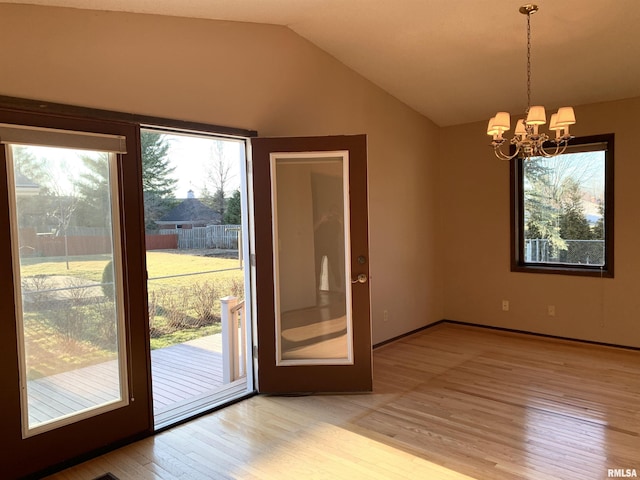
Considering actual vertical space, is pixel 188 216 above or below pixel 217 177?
below

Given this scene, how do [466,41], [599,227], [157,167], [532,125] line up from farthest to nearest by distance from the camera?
[157,167], [599,227], [466,41], [532,125]

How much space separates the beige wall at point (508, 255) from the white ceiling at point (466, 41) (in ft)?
1.73

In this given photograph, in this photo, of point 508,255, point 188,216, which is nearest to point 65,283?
point 188,216

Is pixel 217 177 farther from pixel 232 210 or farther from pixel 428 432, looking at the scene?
pixel 428 432

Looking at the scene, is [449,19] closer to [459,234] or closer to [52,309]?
[459,234]

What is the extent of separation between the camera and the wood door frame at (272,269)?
11.9 feet

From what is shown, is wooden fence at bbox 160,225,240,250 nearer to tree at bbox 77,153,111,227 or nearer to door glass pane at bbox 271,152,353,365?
door glass pane at bbox 271,152,353,365

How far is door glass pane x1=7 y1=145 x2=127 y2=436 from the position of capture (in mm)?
2559

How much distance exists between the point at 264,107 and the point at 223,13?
77 centimetres

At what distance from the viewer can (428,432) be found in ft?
9.89

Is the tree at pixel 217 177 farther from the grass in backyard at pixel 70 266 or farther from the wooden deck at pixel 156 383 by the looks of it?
the grass in backyard at pixel 70 266

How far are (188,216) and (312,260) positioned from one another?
147 inches

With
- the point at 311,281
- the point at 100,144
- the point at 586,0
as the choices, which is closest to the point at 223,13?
the point at 100,144

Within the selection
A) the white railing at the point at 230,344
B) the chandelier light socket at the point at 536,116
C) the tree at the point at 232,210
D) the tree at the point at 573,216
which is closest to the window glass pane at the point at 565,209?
the tree at the point at 573,216
